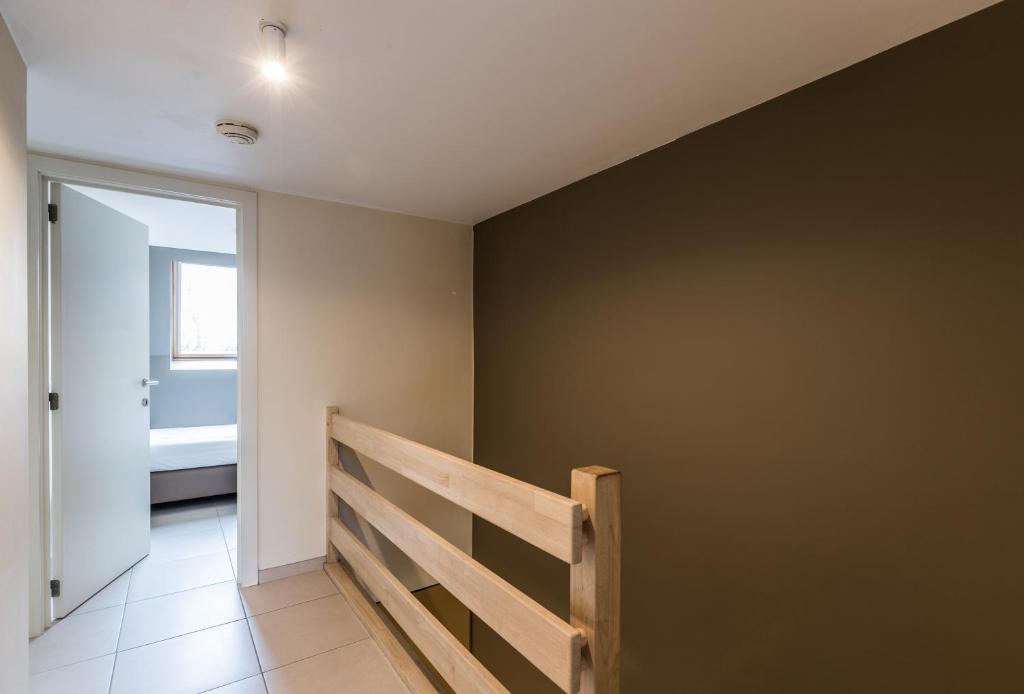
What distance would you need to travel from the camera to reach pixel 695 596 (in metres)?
1.85

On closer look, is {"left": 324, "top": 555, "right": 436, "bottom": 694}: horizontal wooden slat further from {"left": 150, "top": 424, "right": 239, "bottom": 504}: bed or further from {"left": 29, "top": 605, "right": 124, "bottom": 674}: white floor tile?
{"left": 150, "top": 424, "right": 239, "bottom": 504}: bed

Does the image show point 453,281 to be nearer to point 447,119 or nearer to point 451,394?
point 451,394

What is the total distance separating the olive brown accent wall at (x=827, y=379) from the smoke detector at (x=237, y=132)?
1.53 metres

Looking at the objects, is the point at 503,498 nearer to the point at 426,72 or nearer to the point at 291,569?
the point at 426,72

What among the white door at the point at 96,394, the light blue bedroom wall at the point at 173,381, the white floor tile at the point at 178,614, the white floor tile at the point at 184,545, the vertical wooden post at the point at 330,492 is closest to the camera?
the white floor tile at the point at 178,614

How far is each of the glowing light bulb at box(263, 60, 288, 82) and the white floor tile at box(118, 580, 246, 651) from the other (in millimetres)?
2369

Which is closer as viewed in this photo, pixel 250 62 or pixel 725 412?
pixel 250 62

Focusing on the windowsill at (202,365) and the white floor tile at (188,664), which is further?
the windowsill at (202,365)

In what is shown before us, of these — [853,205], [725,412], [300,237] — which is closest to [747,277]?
[853,205]

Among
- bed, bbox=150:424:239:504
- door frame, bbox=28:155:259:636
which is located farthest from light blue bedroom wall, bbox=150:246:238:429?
door frame, bbox=28:155:259:636

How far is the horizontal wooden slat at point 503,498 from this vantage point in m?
1.07

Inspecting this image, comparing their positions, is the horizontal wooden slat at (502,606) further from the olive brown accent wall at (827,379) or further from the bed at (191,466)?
the bed at (191,466)

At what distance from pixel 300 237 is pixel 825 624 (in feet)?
9.71

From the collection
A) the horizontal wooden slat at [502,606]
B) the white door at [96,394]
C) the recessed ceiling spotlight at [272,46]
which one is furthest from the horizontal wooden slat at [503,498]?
the white door at [96,394]
